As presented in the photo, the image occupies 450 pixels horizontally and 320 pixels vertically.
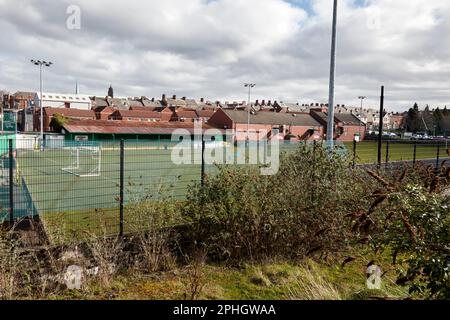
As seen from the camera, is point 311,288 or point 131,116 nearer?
point 311,288

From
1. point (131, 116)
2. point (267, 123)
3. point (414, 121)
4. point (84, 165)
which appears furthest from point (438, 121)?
point (84, 165)

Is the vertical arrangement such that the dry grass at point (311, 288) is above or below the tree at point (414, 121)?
below

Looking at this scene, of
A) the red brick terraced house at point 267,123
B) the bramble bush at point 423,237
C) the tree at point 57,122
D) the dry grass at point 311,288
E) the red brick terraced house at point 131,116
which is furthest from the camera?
the red brick terraced house at point 131,116

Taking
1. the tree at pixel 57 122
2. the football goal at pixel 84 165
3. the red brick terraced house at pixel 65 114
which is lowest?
the football goal at pixel 84 165

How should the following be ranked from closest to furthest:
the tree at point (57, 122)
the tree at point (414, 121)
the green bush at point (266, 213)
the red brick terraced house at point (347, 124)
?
1. the green bush at point (266, 213)
2. the tree at point (57, 122)
3. the red brick terraced house at point (347, 124)
4. the tree at point (414, 121)

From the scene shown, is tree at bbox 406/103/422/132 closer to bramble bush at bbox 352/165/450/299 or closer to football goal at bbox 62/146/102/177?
football goal at bbox 62/146/102/177

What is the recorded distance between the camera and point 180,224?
6363 millimetres

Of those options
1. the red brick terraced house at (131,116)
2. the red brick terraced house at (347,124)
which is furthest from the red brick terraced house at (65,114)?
the red brick terraced house at (347,124)

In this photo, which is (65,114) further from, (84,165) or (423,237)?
(423,237)

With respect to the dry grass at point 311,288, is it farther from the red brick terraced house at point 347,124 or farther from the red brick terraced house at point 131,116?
the red brick terraced house at point 131,116

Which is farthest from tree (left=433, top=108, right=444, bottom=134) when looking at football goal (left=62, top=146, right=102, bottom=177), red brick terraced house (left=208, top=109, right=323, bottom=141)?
football goal (left=62, top=146, right=102, bottom=177)

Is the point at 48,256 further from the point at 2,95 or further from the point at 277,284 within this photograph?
the point at 2,95

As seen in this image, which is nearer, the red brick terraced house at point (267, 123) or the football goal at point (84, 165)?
the football goal at point (84, 165)
